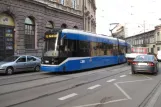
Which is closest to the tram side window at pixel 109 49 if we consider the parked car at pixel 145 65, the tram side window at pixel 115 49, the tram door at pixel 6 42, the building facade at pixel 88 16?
the tram side window at pixel 115 49

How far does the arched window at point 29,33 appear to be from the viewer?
1181 inches

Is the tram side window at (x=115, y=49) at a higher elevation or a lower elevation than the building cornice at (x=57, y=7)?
lower

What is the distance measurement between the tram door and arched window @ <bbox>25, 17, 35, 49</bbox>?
2.49 m

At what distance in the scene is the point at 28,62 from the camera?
19766 millimetres

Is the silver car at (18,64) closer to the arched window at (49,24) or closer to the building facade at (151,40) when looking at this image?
the arched window at (49,24)

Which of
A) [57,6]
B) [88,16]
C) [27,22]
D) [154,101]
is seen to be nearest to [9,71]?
[154,101]

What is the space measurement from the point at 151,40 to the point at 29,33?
186 ft

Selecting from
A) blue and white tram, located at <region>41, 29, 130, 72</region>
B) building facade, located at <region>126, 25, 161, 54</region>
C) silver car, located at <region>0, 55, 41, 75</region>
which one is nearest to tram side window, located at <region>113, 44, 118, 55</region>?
blue and white tram, located at <region>41, 29, 130, 72</region>

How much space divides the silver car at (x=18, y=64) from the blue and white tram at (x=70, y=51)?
2.31m

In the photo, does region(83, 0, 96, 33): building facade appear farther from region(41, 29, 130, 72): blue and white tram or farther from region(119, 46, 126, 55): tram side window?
region(41, 29, 130, 72): blue and white tram

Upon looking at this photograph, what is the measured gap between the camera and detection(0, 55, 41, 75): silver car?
17575mm

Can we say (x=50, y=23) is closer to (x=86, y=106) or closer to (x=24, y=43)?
(x=24, y=43)

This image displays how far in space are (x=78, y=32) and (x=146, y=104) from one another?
11.5 m

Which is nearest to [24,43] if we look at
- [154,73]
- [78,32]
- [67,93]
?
[78,32]
